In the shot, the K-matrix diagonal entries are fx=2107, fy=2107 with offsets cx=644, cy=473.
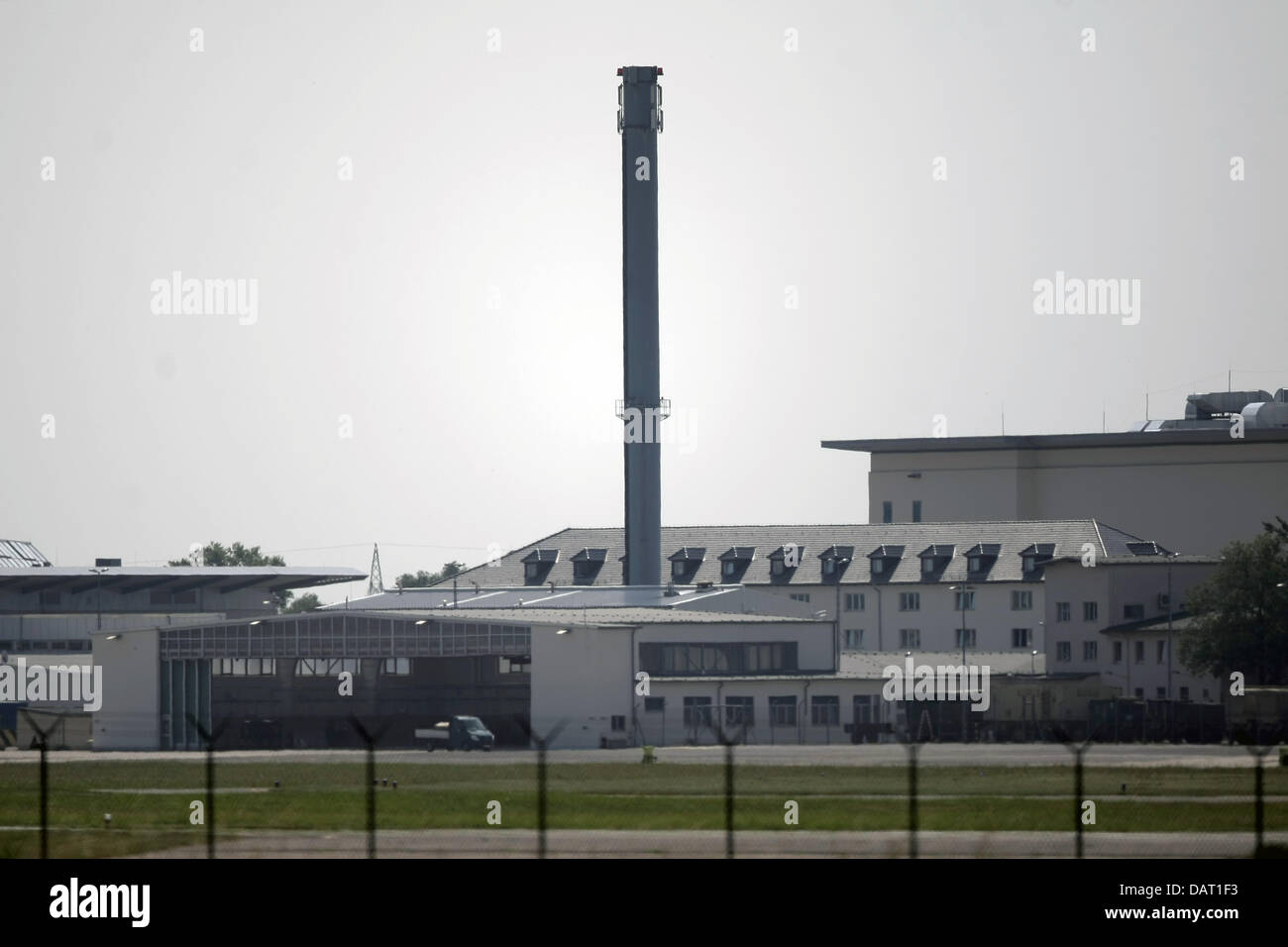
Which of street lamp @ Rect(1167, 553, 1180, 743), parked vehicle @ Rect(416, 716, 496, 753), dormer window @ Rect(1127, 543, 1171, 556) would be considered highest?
dormer window @ Rect(1127, 543, 1171, 556)

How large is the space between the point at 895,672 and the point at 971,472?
67200 millimetres

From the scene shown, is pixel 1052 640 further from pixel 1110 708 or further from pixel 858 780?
pixel 858 780

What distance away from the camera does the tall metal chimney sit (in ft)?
387

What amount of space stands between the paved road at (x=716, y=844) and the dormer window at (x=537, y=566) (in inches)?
3975

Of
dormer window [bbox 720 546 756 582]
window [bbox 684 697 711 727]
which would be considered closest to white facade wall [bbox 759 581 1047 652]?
dormer window [bbox 720 546 756 582]

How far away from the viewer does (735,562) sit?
140 m

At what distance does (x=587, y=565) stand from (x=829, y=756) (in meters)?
69.4

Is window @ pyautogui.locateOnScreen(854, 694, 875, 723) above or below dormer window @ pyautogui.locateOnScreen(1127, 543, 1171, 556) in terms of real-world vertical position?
below

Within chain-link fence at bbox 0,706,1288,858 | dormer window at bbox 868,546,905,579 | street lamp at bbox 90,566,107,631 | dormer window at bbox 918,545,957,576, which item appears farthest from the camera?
dormer window at bbox 868,546,905,579

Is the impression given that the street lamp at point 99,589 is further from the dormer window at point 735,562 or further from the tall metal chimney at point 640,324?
the dormer window at point 735,562

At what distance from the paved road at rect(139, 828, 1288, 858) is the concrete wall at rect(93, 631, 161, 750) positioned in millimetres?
58765

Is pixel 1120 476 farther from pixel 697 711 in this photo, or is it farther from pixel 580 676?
pixel 580 676

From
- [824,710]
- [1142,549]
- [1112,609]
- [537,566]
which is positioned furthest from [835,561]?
[824,710]

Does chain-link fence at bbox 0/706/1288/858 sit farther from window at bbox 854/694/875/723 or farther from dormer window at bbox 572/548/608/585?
dormer window at bbox 572/548/608/585
